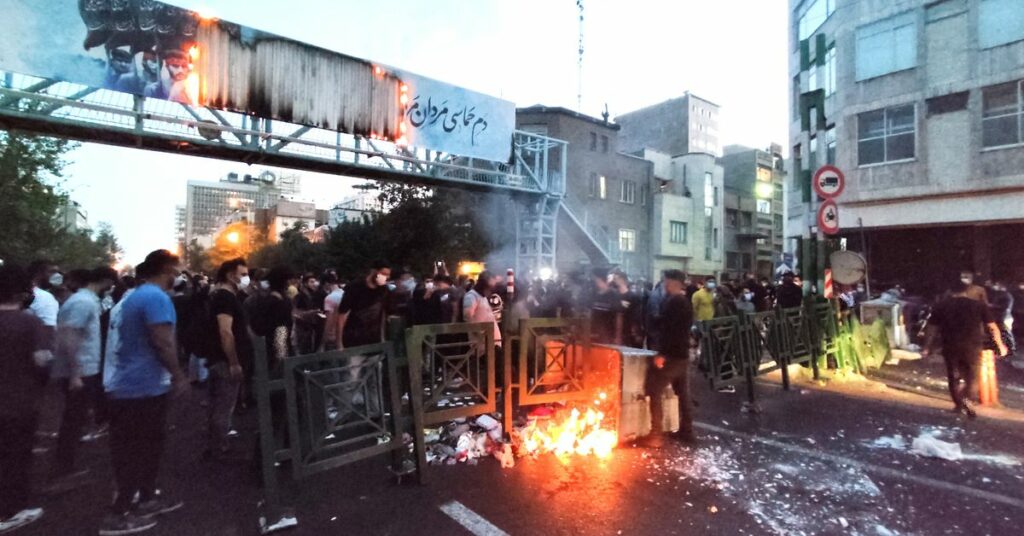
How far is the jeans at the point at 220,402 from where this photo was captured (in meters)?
4.93

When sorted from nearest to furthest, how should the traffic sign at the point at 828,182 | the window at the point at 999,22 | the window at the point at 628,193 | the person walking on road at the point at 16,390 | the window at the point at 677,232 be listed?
the person walking on road at the point at 16,390 < the traffic sign at the point at 828,182 < the window at the point at 999,22 < the window at the point at 628,193 < the window at the point at 677,232

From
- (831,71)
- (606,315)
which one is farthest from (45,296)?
(831,71)

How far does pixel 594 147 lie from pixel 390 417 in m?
27.5

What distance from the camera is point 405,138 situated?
14148 mm

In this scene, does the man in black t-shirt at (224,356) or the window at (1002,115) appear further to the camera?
the window at (1002,115)

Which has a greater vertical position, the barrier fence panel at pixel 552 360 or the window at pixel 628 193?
the window at pixel 628 193

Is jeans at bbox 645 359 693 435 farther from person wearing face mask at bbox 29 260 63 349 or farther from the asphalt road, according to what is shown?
person wearing face mask at bbox 29 260 63 349

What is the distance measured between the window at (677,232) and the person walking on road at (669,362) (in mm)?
30026

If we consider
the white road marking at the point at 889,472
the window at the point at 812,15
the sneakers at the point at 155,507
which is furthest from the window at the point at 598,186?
the sneakers at the point at 155,507

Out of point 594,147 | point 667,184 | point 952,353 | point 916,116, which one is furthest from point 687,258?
point 952,353

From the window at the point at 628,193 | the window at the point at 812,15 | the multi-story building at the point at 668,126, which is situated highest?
the multi-story building at the point at 668,126

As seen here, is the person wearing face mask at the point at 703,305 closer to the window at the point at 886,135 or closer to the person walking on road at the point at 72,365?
the person walking on road at the point at 72,365

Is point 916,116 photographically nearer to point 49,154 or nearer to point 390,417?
point 390,417

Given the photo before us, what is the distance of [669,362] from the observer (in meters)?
5.58
